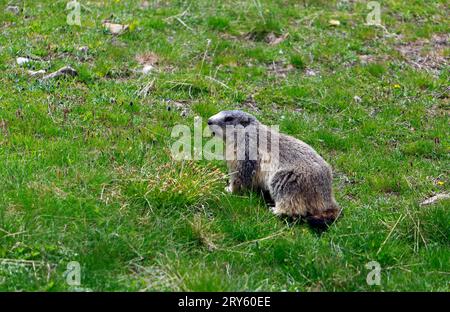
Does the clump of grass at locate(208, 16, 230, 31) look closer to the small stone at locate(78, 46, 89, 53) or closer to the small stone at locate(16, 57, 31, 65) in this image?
the small stone at locate(78, 46, 89, 53)

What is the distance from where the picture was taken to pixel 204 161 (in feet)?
29.7

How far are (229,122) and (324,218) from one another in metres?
1.91

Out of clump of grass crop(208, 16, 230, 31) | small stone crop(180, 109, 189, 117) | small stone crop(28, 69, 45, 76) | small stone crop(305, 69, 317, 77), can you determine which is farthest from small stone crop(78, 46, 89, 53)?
small stone crop(305, 69, 317, 77)

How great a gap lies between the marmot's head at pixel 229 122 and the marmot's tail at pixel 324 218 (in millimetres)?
1617

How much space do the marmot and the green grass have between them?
0.79 feet

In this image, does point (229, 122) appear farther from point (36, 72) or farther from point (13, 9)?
point (13, 9)

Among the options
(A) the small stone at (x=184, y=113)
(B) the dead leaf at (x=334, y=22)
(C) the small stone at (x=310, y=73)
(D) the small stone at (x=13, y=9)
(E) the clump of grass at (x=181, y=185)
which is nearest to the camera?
(E) the clump of grass at (x=181, y=185)

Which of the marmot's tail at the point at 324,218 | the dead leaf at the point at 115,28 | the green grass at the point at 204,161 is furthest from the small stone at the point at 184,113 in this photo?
the marmot's tail at the point at 324,218

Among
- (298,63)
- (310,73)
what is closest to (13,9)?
(298,63)

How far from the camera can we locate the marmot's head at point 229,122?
356 inches

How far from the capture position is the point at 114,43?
Result: 40.8 feet

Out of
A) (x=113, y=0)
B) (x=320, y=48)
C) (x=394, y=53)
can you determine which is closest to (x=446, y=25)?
(x=394, y=53)

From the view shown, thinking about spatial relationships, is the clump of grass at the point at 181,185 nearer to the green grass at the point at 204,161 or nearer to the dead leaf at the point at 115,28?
the green grass at the point at 204,161

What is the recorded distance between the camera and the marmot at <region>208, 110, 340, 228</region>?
805cm
